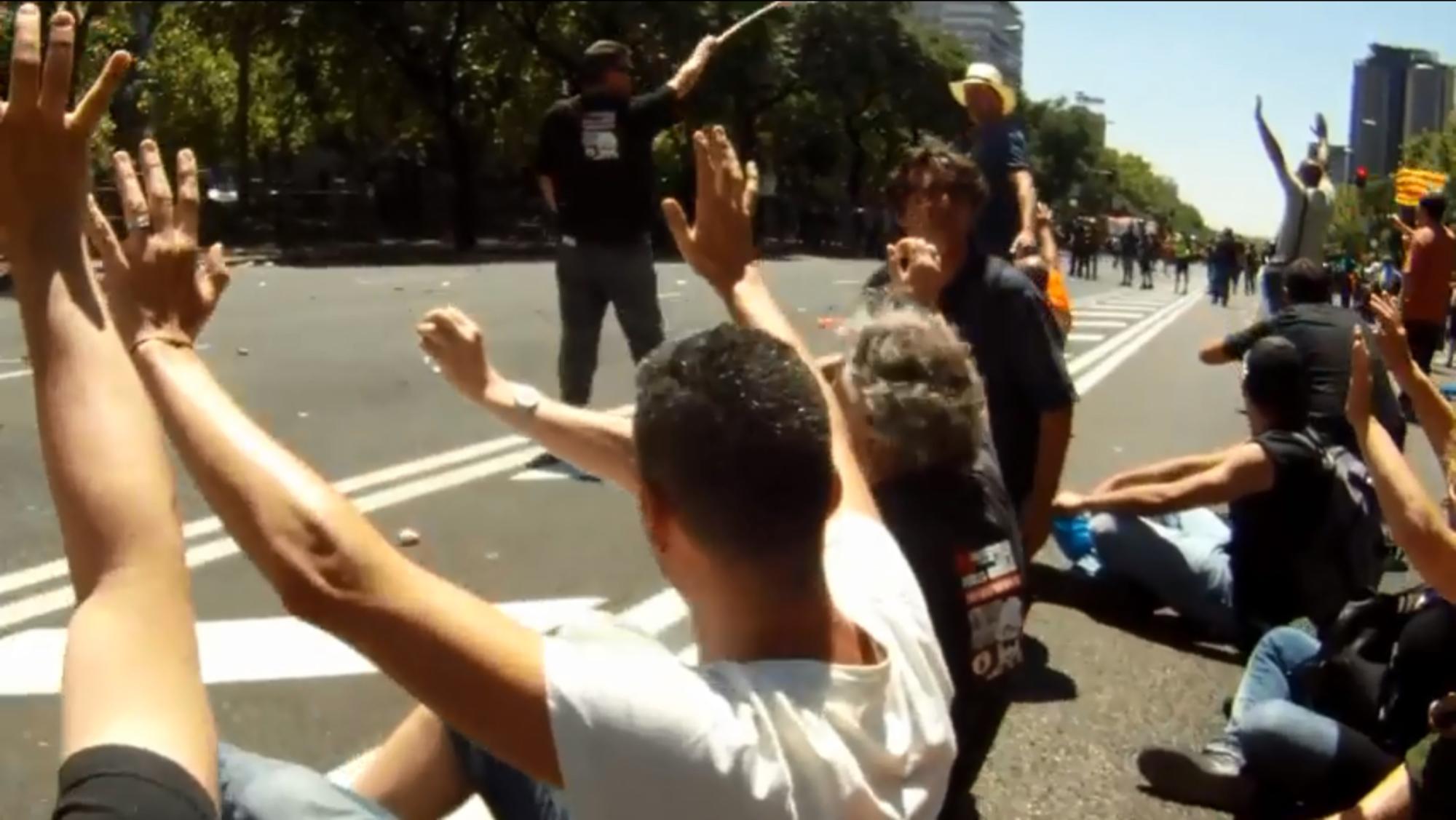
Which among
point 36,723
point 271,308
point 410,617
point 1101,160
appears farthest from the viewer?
point 1101,160

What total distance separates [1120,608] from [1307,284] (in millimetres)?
1528

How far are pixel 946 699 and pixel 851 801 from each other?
0.35m

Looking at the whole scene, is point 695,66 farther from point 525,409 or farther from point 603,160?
point 603,160

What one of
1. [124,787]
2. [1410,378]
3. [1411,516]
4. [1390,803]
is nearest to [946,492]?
[1411,516]

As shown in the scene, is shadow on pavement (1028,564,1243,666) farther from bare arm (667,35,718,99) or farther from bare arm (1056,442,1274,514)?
bare arm (667,35,718,99)

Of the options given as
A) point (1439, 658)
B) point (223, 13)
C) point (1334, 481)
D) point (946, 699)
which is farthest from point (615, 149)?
point (223, 13)

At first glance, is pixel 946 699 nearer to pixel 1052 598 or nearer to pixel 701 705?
pixel 701 705

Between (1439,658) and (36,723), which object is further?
(36,723)

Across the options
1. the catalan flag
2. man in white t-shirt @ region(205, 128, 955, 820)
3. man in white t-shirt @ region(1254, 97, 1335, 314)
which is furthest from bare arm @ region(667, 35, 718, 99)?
the catalan flag

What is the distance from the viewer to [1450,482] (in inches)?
175

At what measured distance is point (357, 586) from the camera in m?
2.13

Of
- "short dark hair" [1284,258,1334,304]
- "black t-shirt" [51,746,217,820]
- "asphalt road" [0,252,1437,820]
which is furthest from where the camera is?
"short dark hair" [1284,258,1334,304]

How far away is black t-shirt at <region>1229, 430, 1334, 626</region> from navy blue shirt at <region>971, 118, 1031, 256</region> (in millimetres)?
1309

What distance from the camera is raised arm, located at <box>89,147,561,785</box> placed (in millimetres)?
2117
